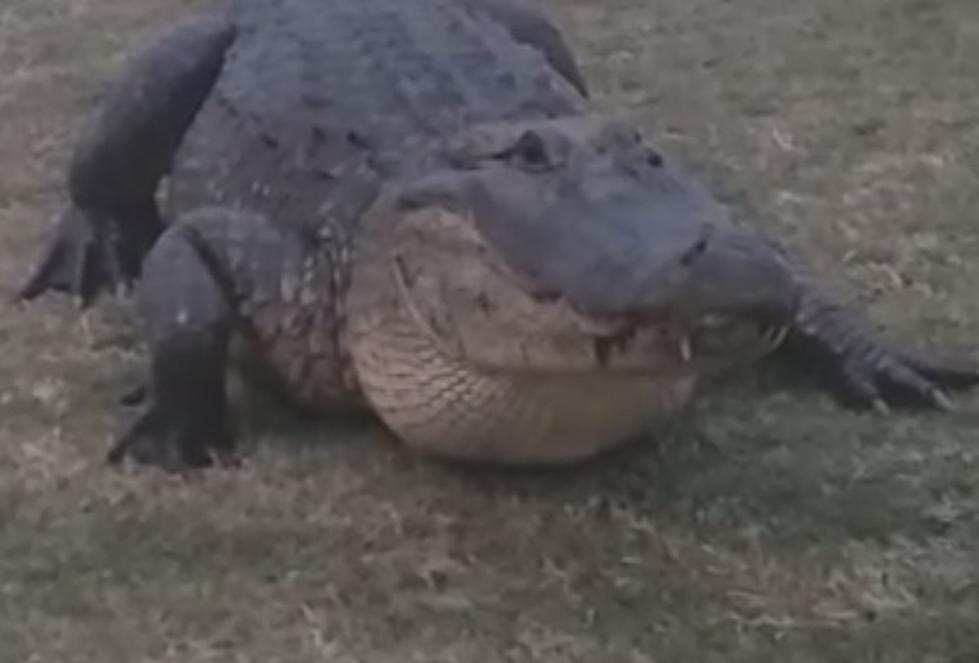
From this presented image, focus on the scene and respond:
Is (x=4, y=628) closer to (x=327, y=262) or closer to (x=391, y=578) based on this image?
(x=391, y=578)

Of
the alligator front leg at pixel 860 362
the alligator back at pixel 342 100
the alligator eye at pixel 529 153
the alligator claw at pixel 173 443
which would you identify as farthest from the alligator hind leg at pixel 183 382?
the alligator front leg at pixel 860 362

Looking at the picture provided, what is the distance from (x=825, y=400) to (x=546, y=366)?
2.47 ft

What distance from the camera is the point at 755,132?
5031 mm

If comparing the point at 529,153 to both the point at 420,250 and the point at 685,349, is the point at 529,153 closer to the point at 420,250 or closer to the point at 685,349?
the point at 420,250

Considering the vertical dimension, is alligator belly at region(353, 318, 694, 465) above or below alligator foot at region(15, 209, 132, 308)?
above

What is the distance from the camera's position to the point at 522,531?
331cm

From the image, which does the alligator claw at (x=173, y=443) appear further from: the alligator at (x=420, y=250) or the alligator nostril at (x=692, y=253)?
the alligator nostril at (x=692, y=253)

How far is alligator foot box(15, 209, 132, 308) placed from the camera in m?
4.24

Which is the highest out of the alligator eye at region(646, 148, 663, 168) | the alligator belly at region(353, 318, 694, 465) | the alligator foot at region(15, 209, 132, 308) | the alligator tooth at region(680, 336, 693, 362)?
the alligator eye at region(646, 148, 663, 168)

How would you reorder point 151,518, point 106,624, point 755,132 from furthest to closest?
1. point 755,132
2. point 151,518
3. point 106,624

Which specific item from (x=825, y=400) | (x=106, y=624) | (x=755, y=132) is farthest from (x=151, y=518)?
(x=755, y=132)

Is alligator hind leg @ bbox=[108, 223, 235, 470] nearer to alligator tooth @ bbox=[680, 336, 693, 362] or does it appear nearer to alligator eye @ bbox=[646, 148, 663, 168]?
alligator eye @ bbox=[646, 148, 663, 168]

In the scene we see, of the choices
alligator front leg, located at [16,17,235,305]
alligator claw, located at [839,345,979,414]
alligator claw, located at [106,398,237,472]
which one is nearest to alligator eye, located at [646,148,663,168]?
alligator claw, located at [839,345,979,414]

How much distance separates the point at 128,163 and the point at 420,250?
1.04 meters
